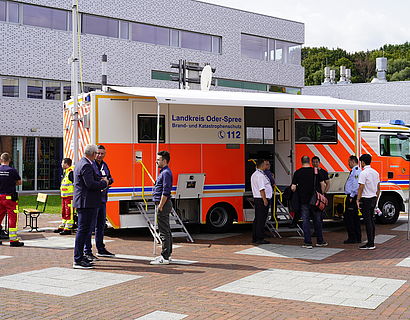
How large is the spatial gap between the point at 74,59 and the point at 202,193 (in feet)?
16.1

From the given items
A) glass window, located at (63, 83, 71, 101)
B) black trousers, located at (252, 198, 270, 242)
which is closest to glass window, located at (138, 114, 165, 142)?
black trousers, located at (252, 198, 270, 242)

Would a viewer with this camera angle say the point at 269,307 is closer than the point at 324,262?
Yes

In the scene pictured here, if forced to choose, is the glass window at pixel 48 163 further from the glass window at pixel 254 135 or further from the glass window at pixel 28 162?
the glass window at pixel 254 135

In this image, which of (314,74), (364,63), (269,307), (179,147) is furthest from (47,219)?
(364,63)

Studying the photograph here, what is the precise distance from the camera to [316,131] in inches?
548

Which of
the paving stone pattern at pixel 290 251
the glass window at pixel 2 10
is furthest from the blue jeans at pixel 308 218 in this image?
the glass window at pixel 2 10

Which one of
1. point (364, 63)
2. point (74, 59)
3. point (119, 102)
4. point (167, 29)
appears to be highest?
point (364, 63)

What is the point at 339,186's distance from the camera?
14.2 metres

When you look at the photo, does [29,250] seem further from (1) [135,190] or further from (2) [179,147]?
(2) [179,147]

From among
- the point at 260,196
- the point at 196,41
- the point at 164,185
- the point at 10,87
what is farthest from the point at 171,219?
the point at 196,41

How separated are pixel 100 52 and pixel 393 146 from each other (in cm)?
1751

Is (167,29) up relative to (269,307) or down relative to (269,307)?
up

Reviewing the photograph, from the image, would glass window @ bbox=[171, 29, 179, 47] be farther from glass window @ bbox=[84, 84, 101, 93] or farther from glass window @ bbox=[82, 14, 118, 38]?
glass window @ bbox=[84, 84, 101, 93]

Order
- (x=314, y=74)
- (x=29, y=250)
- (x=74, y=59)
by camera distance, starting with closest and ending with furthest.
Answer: (x=29, y=250) < (x=74, y=59) < (x=314, y=74)
